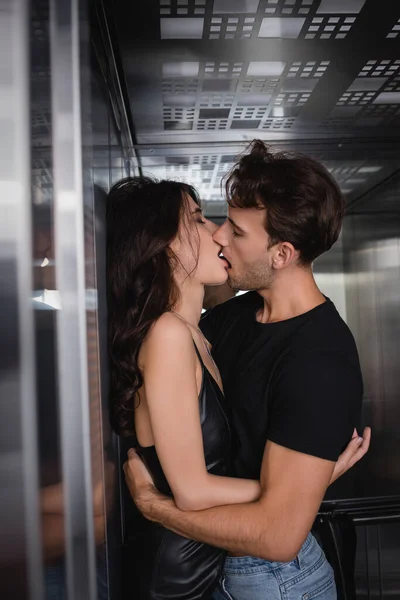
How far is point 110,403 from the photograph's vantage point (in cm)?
143

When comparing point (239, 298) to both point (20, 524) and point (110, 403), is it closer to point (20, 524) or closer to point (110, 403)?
point (110, 403)

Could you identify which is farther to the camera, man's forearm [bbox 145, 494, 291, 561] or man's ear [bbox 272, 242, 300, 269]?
man's ear [bbox 272, 242, 300, 269]

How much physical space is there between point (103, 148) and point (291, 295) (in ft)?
2.06

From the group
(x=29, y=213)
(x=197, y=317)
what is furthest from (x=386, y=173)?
(x=29, y=213)

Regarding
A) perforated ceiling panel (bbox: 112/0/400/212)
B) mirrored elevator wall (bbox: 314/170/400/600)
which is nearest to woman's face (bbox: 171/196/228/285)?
perforated ceiling panel (bbox: 112/0/400/212)

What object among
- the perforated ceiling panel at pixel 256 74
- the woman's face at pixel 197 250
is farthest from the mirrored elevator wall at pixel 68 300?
the woman's face at pixel 197 250

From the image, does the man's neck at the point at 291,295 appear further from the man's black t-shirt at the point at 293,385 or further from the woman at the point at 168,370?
the woman at the point at 168,370

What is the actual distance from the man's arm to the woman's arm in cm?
4

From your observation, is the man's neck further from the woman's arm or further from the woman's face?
the woman's arm

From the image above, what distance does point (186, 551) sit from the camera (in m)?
1.43

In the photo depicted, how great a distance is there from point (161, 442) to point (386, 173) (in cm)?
198

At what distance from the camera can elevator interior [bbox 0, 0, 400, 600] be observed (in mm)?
652

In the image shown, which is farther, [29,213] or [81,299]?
[81,299]

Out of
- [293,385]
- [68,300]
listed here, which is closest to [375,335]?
[293,385]
